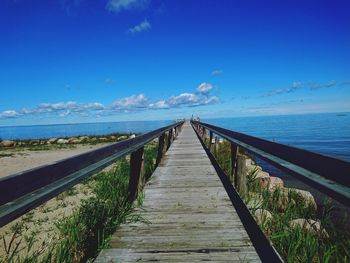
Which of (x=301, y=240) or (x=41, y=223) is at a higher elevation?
(x=301, y=240)

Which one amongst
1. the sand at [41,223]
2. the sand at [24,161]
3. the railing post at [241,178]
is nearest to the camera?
the railing post at [241,178]

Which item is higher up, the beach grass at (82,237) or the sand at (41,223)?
the beach grass at (82,237)

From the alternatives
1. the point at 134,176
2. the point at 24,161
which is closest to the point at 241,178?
the point at 134,176

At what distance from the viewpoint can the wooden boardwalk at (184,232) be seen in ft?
10.5

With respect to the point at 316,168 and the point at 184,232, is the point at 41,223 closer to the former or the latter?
the point at 184,232

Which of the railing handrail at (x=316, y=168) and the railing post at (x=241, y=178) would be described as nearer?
the railing handrail at (x=316, y=168)

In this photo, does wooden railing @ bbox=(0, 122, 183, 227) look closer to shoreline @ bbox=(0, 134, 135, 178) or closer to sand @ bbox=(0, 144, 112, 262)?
sand @ bbox=(0, 144, 112, 262)

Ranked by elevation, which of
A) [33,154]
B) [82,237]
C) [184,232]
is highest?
[184,232]

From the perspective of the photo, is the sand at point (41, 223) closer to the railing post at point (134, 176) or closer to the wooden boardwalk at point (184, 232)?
the railing post at point (134, 176)

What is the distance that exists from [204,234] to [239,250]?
0.57 meters

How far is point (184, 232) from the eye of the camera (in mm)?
3838

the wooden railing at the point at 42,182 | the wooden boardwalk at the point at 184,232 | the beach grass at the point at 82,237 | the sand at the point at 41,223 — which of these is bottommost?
the sand at the point at 41,223

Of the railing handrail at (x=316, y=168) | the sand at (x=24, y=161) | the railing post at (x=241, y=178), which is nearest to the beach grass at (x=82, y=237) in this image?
the railing post at (x=241, y=178)

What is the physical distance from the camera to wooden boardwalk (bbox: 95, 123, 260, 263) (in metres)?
3.21
